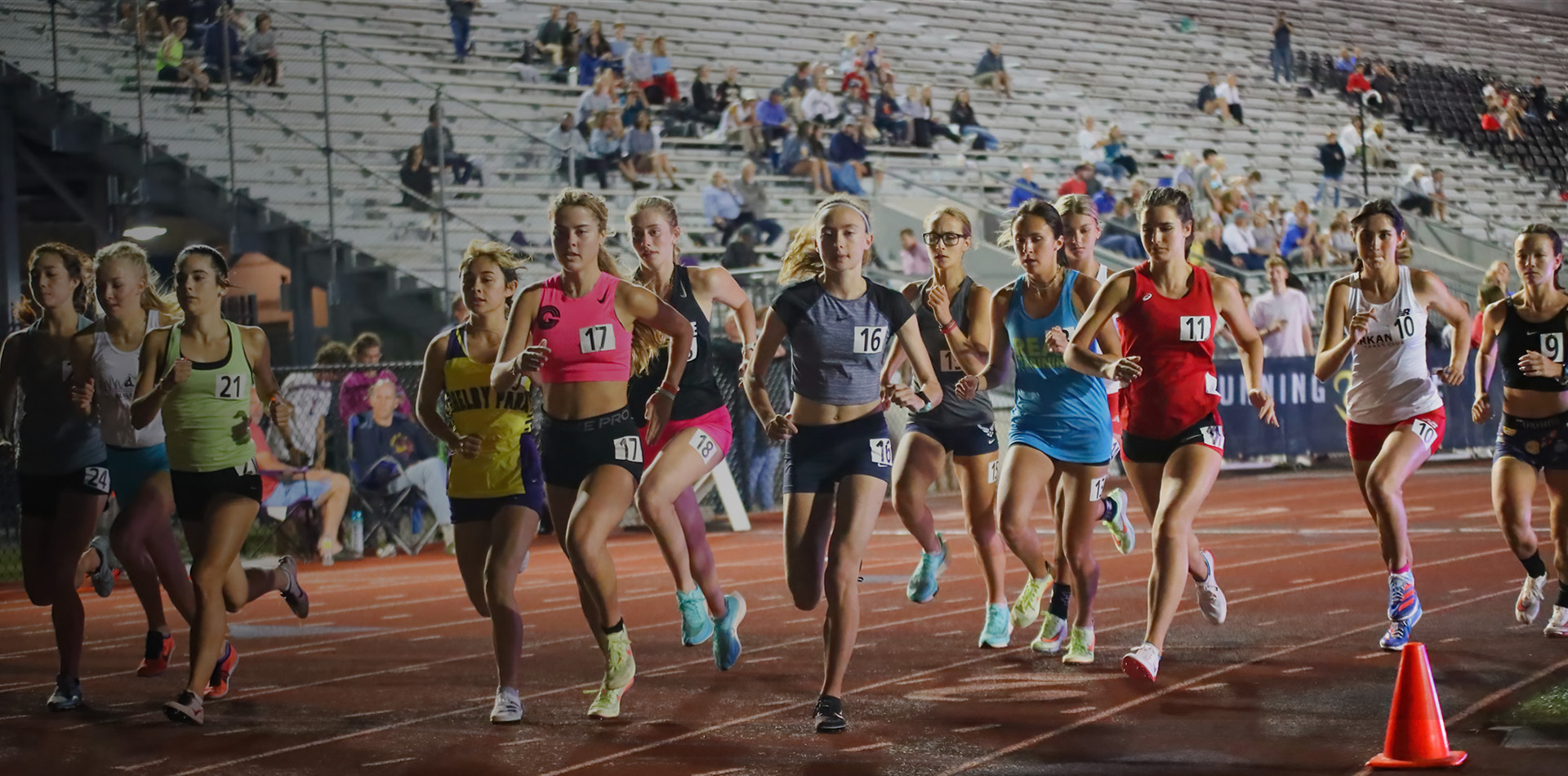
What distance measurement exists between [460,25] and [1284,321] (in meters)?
11.1

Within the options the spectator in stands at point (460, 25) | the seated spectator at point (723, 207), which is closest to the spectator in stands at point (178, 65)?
the spectator in stands at point (460, 25)

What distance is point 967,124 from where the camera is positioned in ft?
88.8

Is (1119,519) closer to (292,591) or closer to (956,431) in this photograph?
(956,431)

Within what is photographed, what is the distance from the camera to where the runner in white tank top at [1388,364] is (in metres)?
7.95

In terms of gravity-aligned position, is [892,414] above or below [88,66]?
below

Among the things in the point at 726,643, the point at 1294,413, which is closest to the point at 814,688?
the point at 726,643

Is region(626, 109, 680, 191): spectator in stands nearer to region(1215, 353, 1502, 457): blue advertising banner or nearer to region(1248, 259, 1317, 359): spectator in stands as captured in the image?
region(1215, 353, 1502, 457): blue advertising banner

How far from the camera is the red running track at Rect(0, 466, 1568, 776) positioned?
591cm

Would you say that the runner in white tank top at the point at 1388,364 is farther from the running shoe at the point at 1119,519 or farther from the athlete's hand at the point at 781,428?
the athlete's hand at the point at 781,428

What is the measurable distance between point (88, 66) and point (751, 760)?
46.9ft

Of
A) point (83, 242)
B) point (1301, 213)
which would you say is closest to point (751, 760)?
point (83, 242)

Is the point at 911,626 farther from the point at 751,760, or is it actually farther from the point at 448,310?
the point at 448,310

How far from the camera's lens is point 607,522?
6.63m

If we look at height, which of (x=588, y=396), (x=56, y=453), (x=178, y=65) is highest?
(x=178, y=65)
